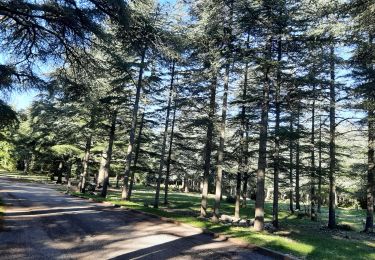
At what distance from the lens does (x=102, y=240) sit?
10172mm

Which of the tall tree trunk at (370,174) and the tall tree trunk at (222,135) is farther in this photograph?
the tall tree trunk at (370,174)

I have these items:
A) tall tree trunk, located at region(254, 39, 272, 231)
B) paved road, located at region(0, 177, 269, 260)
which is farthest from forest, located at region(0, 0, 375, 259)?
paved road, located at region(0, 177, 269, 260)

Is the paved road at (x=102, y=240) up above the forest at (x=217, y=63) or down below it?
below

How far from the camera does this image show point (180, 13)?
25.1m

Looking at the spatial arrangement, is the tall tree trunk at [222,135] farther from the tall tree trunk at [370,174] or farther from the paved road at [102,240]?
the tall tree trunk at [370,174]

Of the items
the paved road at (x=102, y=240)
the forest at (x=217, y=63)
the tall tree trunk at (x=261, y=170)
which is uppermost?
the forest at (x=217, y=63)

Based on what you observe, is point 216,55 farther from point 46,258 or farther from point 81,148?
point 81,148

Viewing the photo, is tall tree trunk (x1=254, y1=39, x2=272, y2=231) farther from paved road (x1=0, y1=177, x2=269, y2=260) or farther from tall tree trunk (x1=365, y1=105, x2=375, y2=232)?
tall tree trunk (x1=365, y1=105, x2=375, y2=232)

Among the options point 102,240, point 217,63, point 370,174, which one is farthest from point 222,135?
point 102,240

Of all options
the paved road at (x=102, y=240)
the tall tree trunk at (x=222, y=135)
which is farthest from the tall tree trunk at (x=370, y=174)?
the paved road at (x=102, y=240)

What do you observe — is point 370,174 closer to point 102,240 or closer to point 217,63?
point 217,63

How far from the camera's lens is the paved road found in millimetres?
8574

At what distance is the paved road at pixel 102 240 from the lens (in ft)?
28.1

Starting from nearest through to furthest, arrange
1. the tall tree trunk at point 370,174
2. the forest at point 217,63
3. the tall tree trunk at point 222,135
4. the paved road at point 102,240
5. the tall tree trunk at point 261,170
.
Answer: the paved road at point 102,240 → the forest at point 217,63 → the tall tree trunk at point 261,170 → the tall tree trunk at point 222,135 → the tall tree trunk at point 370,174
